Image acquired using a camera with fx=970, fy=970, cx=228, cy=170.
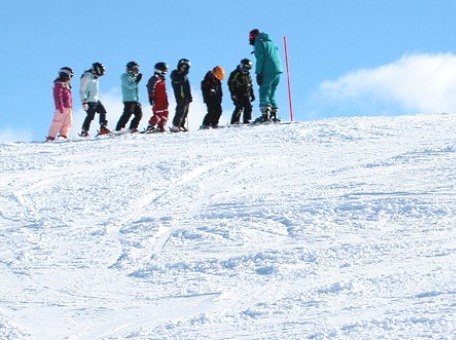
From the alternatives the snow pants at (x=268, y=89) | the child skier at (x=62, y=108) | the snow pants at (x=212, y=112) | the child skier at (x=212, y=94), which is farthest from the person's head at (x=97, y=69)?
the snow pants at (x=268, y=89)

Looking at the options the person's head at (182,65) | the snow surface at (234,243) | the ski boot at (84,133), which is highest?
the person's head at (182,65)

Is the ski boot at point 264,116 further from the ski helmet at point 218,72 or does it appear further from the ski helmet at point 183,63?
the ski helmet at point 183,63

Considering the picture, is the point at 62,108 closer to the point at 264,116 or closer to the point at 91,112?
the point at 91,112

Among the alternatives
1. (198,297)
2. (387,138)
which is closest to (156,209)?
(198,297)

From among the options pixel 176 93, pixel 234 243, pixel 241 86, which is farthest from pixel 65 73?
pixel 234 243

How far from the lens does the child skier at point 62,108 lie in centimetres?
1875

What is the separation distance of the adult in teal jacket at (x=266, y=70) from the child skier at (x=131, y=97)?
2.35 metres

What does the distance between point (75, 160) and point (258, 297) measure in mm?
7390

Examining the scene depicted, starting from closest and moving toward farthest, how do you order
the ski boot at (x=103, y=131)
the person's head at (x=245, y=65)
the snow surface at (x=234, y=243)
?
the snow surface at (x=234, y=243)
the person's head at (x=245, y=65)
the ski boot at (x=103, y=131)

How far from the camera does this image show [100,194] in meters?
11.0

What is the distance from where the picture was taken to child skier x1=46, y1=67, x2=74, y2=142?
61.5 ft

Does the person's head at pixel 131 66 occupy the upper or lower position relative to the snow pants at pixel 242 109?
upper

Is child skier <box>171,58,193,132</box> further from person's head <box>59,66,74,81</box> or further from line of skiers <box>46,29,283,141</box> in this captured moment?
person's head <box>59,66,74,81</box>

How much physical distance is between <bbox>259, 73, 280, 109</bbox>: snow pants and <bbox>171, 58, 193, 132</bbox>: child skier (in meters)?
1.49
